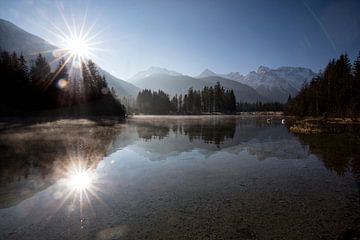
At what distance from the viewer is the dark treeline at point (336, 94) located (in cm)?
6406

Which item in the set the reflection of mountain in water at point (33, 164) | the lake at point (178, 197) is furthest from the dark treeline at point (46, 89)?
the lake at point (178, 197)

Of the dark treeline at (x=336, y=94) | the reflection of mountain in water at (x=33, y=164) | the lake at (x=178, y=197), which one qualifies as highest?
the dark treeline at (x=336, y=94)

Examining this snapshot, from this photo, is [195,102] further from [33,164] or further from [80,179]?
[80,179]

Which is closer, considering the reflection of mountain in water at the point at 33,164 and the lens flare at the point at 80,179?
the reflection of mountain in water at the point at 33,164

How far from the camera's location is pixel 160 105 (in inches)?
6604

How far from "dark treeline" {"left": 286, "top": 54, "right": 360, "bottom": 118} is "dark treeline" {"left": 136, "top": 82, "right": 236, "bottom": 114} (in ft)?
245

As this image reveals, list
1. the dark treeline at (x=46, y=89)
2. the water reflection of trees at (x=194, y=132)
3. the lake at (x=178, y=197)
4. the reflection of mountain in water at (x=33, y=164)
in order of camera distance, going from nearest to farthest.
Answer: the lake at (x=178, y=197)
the reflection of mountain in water at (x=33, y=164)
the water reflection of trees at (x=194, y=132)
the dark treeline at (x=46, y=89)

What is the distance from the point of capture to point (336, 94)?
70.4 metres

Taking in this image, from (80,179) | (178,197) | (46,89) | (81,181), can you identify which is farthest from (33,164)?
(46,89)

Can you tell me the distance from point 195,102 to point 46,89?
353 ft

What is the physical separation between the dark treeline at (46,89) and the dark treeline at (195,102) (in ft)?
234

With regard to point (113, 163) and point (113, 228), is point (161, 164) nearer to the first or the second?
point (113, 163)

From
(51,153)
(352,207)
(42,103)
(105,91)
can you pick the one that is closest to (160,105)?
(105,91)

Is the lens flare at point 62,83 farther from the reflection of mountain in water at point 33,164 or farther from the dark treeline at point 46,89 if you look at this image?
the reflection of mountain in water at point 33,164
